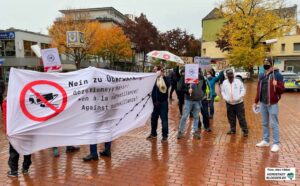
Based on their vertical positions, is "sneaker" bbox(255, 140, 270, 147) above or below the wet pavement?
above

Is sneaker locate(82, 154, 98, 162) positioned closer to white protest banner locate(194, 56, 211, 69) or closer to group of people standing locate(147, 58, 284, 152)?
group of people standing locate(147, 58, 284, 152)

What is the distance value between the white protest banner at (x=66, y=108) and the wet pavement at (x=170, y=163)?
505mm

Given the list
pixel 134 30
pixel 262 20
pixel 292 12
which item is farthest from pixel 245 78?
pixel 134 30

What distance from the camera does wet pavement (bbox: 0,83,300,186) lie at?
197 inches

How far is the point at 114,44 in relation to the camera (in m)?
47.7

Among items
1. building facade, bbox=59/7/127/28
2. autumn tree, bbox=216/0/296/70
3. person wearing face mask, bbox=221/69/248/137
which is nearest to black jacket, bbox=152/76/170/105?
person wearing face mask, bbox=221/69/248/137

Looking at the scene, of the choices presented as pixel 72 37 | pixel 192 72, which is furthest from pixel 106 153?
pixel 72 37

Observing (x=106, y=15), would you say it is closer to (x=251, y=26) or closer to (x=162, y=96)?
(x=251, y=26)

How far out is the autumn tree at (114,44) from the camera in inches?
1850

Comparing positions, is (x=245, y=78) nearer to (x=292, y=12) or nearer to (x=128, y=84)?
(x=292, y=12)

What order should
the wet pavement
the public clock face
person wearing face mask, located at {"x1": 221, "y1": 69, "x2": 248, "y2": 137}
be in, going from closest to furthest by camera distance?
1. the wet pavement
2. person wearing face mask, located at {"x1": 221, "y1": 69, "x2": 248, "y2": 137}
3. the public clock face

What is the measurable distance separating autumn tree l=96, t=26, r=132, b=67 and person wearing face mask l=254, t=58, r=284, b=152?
134ft

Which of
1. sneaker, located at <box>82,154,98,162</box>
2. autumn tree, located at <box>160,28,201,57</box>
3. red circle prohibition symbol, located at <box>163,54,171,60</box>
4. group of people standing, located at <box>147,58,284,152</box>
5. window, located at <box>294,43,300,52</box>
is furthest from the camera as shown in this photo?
window, located at <box>294,43,300,52</box>

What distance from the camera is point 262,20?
32875 mm
